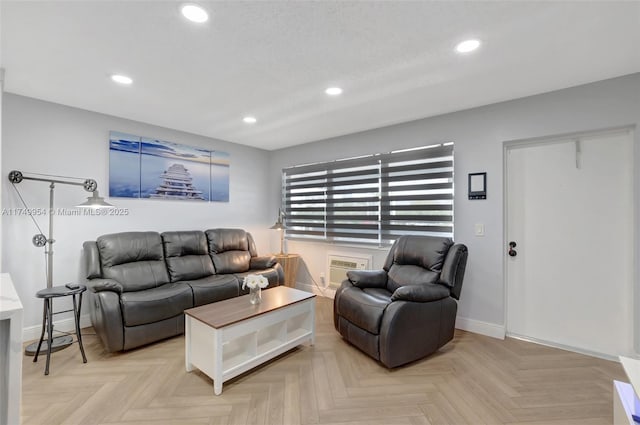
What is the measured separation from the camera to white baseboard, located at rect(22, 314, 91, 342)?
291 cm

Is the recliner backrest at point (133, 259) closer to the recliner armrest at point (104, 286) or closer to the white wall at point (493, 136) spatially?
the recliner armrest at point (104, 286)

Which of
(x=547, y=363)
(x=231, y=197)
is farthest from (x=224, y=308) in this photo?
(x=547, y=363)

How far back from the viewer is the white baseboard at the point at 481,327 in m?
3.02

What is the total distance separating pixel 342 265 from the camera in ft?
14.0

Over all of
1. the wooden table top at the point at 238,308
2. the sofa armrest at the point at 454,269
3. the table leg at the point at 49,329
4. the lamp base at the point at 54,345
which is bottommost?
the lamp base at the point at 54,345

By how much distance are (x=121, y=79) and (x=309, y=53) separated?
5.52 feet

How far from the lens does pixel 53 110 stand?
3090 mm

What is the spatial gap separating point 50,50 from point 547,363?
461 centimetres

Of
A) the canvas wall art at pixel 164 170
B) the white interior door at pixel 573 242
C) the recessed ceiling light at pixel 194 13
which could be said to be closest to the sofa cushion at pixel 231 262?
the canvas wall art at pixel 164 170

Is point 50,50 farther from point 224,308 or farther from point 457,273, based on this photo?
point 457,273

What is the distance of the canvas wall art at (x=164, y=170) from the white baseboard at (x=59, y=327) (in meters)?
1.43

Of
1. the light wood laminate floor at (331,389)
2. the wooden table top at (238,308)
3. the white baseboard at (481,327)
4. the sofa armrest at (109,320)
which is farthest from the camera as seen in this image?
the white baseboard at (481,327)

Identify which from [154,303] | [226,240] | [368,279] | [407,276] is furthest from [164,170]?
[407,276]

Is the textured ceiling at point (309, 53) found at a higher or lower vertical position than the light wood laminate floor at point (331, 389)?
higher
